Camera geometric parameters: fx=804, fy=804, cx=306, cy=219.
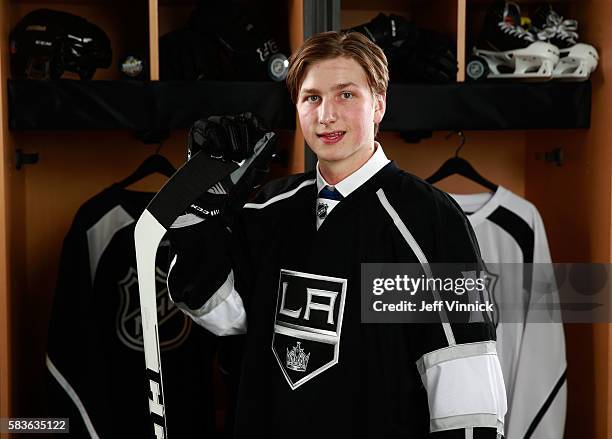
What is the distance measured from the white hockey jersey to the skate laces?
0.39 m

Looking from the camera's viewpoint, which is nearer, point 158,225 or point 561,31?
point 158,225

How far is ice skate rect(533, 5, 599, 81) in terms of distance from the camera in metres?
1.85

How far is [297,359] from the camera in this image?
137 cm

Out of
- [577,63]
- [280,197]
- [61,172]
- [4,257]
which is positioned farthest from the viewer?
[61,172]

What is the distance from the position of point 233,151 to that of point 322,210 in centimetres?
19

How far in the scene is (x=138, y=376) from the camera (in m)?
1.95

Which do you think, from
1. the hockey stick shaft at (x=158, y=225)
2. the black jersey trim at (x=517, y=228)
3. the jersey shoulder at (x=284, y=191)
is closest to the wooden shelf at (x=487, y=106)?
the black jersey trim at (x=517, y=228)

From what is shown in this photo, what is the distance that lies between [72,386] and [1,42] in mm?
772

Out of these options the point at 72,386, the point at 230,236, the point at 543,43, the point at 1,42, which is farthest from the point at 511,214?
the point at 1,42

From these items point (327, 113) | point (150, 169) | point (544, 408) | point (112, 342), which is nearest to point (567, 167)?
point (544, 408)

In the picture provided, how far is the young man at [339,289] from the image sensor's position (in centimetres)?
129

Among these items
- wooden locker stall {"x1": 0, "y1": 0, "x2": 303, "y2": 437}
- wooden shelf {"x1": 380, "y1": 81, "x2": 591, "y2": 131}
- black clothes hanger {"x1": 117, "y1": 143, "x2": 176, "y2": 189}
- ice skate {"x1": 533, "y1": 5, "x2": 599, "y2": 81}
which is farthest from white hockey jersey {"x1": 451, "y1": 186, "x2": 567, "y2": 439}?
A: black clothes hanger {"x1": 117, "y1": 143, "x2": 176, "y2": 189}

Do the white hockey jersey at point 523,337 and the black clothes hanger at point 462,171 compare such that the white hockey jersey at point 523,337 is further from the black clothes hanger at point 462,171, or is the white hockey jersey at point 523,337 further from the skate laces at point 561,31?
the skate laces at point 561,31

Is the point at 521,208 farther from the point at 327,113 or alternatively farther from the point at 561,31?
the point at 327,113
